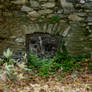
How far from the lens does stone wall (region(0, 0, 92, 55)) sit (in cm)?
446

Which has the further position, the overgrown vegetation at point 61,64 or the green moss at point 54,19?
the overgrown vegetation at point 61,64

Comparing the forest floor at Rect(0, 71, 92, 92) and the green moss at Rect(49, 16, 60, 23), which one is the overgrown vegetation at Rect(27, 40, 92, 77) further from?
the green moss at Rect(49, 16, 60, 23)

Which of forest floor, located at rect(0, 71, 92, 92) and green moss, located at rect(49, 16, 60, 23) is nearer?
forest floor, located at rect(0, 71, 92, 92)

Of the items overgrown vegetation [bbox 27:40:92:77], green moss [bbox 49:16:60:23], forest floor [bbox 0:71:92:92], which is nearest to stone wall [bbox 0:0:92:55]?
green moss [bbox 49:16:60:23]

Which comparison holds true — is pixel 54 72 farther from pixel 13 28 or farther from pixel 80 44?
pixel 13 28

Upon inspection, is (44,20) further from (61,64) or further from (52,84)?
(52,84)

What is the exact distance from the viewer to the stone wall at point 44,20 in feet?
14.6

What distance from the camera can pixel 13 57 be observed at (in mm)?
4754

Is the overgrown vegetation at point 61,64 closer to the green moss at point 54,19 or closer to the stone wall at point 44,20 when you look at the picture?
the stone wall at point 44,20

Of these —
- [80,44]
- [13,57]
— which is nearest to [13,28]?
[13,57]

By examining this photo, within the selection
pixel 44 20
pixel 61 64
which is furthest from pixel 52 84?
pixel 44 20

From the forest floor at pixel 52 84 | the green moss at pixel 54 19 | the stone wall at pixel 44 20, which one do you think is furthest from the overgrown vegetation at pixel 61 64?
the green moss at pixel 54 19

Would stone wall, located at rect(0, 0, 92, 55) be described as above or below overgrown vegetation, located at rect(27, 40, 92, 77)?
above

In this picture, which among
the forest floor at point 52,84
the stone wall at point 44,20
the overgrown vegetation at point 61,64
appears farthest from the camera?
the overgrown vegetation at point 61,64
